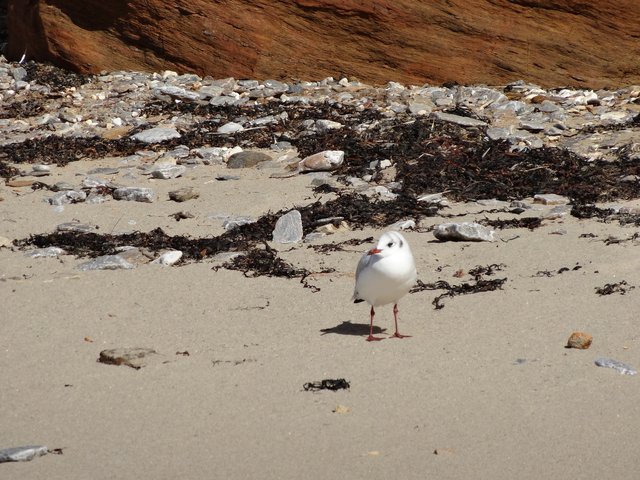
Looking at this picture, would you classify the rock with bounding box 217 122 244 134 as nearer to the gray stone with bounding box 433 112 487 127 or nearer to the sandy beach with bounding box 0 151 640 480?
the gray stone with bounding box 433 112 487 127

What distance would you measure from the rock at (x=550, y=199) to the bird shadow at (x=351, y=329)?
9.75ft

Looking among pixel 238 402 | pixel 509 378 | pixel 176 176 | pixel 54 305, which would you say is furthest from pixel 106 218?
pixel 509 378

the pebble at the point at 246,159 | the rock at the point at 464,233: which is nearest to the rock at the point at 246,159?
the pebble at the point at 246,159

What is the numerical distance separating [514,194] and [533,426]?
451 cm

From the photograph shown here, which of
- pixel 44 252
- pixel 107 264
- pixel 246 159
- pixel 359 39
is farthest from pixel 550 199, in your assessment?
pixel 359 39

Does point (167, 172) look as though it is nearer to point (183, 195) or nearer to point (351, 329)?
point (183, 195)

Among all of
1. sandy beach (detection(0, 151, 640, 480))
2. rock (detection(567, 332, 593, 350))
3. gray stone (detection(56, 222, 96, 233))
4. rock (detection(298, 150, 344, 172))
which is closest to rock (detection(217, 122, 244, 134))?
rock (detection(298, 150, 344, 172))

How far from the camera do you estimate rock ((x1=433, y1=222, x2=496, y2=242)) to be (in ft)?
24.3

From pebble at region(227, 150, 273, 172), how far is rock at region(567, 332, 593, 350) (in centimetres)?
547

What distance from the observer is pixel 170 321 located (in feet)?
20.3

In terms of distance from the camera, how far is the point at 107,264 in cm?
732

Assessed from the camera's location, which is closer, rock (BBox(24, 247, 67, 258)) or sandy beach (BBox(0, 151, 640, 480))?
sandy beach (BBox(0, 151, 640, 480))

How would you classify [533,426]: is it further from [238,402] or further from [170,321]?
[170,321]

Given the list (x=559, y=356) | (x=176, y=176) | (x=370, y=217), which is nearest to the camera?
(x=559, y=356)
